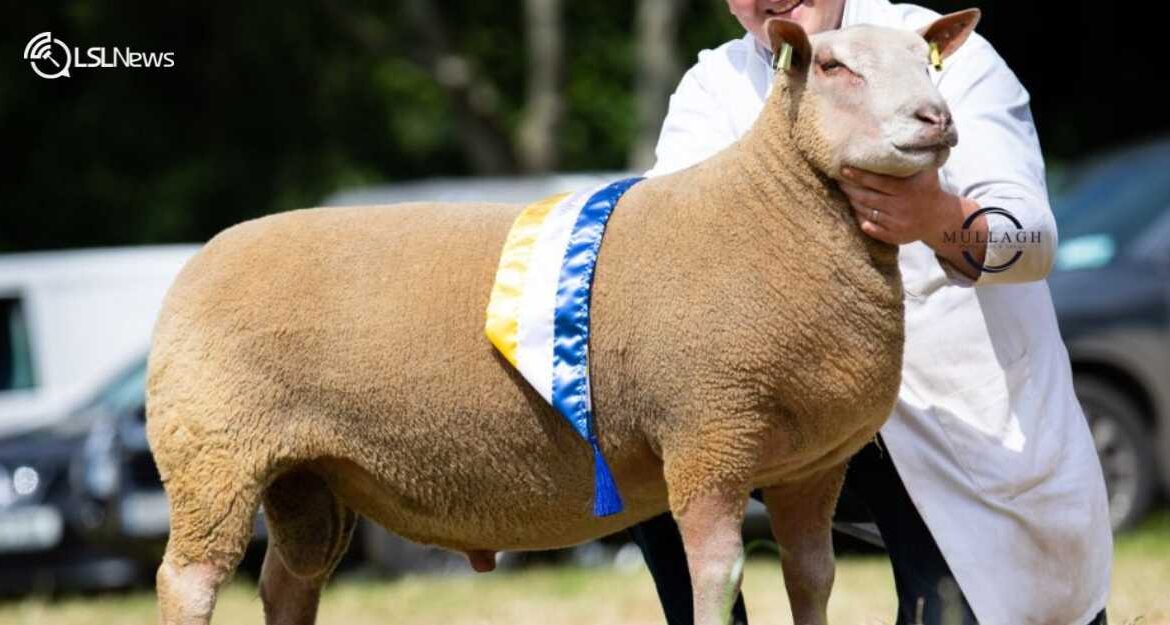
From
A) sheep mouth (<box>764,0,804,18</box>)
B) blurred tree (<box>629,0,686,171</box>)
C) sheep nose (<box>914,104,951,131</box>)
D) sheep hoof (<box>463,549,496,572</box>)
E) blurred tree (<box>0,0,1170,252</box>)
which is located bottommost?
blurred tree (<box>0,0,1170,252</box>)

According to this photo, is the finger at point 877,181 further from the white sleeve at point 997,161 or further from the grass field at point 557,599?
the grass field at point 557,599

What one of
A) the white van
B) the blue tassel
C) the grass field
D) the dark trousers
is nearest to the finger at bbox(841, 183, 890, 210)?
the blue tassel

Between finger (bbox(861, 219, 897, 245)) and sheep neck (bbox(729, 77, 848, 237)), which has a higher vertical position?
sheep neck (bbox(729, 77, 848, 237))

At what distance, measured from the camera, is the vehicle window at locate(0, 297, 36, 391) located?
11.5 meters

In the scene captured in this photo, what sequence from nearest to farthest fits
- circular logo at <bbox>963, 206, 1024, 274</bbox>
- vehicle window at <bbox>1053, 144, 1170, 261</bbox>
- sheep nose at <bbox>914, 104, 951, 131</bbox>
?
sheep nose at <bbox>914, 104, 951, 131</bbox>
circular logo at <bbox>963, 206, 1024, 274</bbox>
vehicle window at <bbox>1053, 144, 1170, 261</bbox>

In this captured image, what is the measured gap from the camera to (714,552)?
361cm

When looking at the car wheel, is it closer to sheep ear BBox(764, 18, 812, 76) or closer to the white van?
the white van

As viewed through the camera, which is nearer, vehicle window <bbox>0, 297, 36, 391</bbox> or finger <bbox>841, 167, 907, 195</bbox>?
finger <bbox>841, 167, 907, 195</bbox>

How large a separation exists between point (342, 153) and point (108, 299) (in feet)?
30.2

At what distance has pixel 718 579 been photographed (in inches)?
142

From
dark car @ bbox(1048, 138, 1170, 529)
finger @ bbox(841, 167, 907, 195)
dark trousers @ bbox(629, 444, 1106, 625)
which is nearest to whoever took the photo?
finger @ bbox(841, 167, 907, 195)

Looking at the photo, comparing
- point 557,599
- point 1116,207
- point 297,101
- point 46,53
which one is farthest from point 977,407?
point 297,101

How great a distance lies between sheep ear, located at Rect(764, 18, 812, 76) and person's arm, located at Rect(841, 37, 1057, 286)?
0.79 ft

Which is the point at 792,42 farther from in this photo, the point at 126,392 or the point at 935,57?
the point at 126,392
